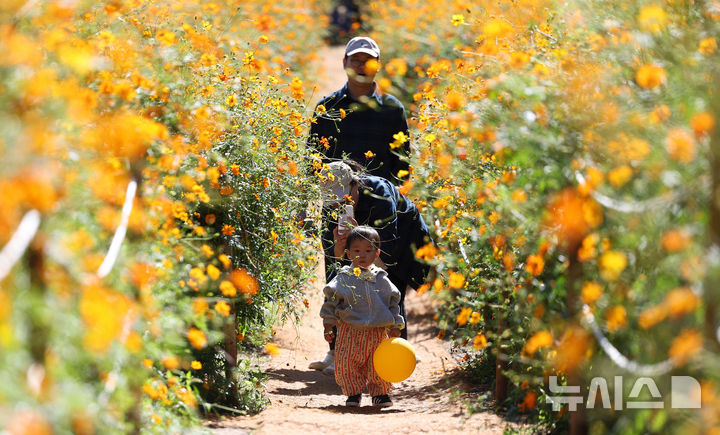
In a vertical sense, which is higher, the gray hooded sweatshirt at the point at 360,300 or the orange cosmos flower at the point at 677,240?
the orange cosmos flower at the point at 677,240

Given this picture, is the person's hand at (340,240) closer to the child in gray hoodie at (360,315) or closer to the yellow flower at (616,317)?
the child in gray hoodie at (360,315)

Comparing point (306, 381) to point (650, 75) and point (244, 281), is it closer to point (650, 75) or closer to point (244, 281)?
point (244, 281)

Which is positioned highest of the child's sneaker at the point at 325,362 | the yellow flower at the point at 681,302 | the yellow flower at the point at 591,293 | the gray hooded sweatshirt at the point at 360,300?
the yellow flower at the point at 681,302

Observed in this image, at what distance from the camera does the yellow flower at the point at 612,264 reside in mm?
2154

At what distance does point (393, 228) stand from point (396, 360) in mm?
1091

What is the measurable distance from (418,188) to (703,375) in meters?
2.63

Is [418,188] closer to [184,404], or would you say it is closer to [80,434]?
[184,404]

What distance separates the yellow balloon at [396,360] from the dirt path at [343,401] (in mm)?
242

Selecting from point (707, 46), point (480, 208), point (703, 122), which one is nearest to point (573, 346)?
point (703, 122)

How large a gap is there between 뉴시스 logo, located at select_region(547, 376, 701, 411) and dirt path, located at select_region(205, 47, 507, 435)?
Result: 846 millimetres

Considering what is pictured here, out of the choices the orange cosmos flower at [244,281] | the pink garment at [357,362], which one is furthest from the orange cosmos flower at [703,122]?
the pink garment at [357,362]

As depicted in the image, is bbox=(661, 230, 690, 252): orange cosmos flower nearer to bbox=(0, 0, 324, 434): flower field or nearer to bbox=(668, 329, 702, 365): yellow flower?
bbox=(668, 329, 702, 365): yellow flower

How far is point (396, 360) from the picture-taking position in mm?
4637

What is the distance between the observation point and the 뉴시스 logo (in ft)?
7.27
